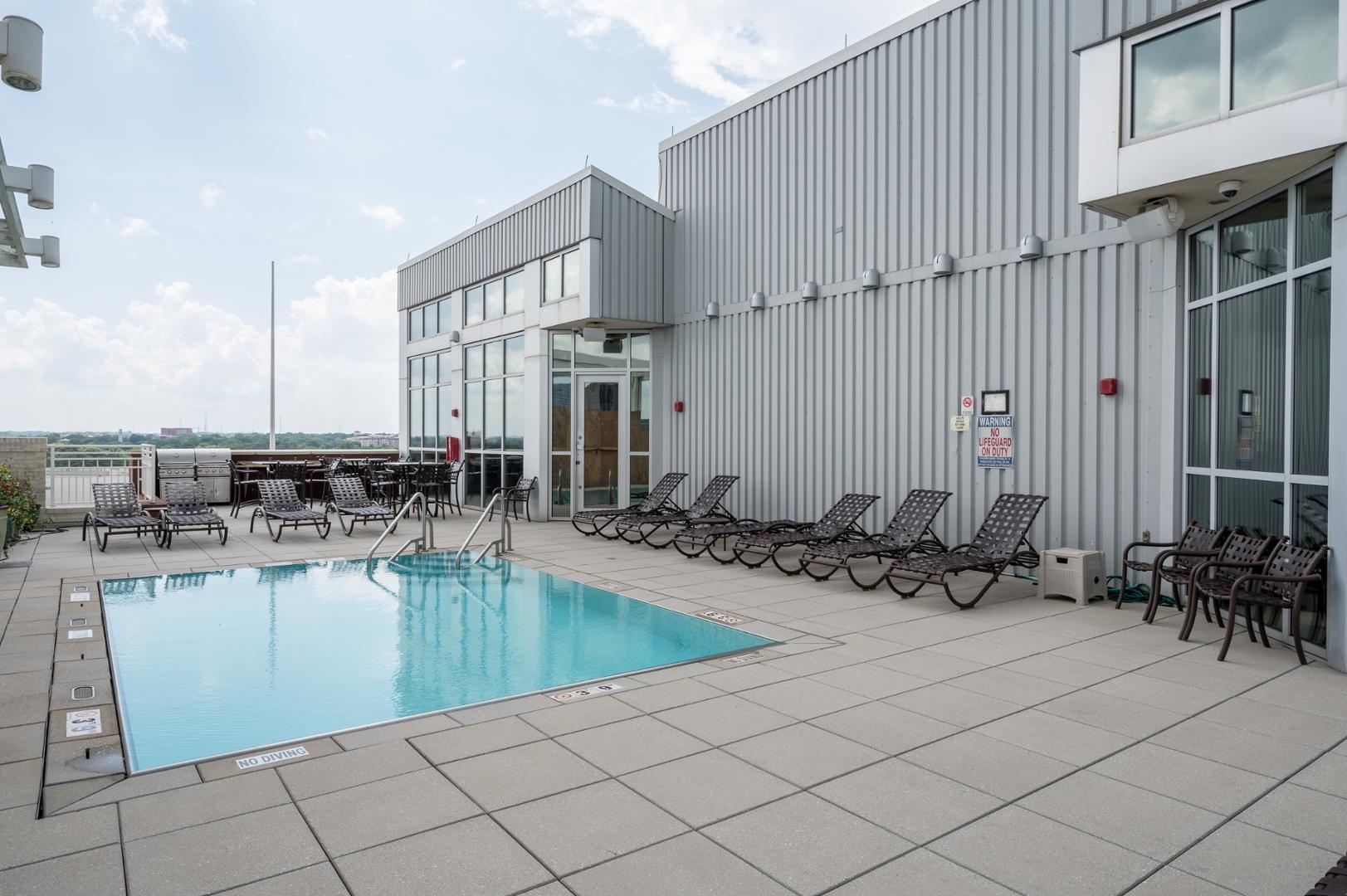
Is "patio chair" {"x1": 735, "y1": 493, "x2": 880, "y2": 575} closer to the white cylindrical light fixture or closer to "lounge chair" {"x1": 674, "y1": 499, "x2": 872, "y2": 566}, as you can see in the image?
"lounge chair" {"x1": 674, "y1": 499, "x2": 872, "y2": 566}

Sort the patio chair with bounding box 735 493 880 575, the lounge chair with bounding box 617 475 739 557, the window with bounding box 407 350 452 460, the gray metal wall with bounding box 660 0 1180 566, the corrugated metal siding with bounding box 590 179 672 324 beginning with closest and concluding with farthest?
the gray metal wall with bounding box 660 0 1180 566 → the patio chair with bounding box 735 493 880 575 → the lounge chair with bounding box 617 475 739 557 → the corrugated metal siding with bounding box 590 179 672 324 → the window with bounding box 407 350 452 460

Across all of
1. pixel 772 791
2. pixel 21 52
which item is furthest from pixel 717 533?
pixel 21 52

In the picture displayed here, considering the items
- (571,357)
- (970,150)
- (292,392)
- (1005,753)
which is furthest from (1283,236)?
(292,392)

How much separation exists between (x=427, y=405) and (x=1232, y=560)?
48.6ft

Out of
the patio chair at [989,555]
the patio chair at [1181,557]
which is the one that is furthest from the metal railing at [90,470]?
the patio chair at [1181,557]

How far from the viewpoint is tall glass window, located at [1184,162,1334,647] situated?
16.5 feet

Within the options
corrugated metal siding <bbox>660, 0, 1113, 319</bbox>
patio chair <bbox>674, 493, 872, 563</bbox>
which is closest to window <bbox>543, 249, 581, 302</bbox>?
corrugated metal siding <bbox>660, 0, 1113, 319</bbox>

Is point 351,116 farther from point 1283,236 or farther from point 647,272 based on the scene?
point 1283,236

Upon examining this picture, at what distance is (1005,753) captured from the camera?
340 centimetres

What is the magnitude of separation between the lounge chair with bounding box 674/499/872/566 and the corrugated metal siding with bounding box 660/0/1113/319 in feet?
9.94

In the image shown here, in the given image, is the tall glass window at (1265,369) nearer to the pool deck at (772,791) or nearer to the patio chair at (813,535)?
the pool deck at (772,791)

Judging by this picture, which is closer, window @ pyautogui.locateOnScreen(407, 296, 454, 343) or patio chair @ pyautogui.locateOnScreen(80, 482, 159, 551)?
patio chair @ pyautogui.locateOnScreen(80, 482, 159, 551)

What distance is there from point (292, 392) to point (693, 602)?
2204cm

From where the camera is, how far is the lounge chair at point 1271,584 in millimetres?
4766
